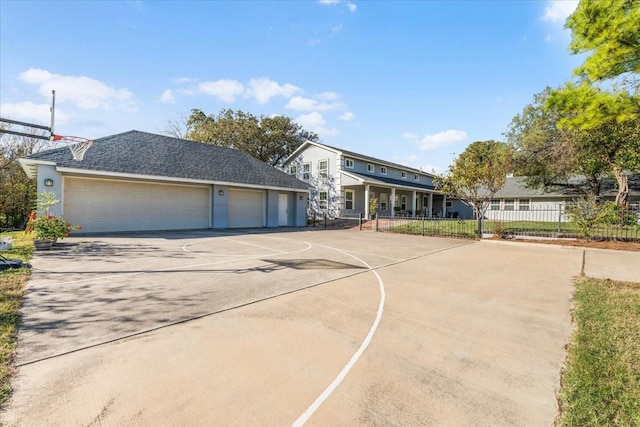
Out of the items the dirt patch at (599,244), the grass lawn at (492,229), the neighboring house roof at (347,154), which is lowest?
the dirt patch at (599,244)

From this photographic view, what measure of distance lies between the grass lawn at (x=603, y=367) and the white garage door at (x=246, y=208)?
61.0 feet

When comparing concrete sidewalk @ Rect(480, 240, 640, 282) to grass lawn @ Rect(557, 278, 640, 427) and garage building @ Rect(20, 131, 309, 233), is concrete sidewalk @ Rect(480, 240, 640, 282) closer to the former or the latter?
grass lawn @ Rect(557, 278, 640, 427)

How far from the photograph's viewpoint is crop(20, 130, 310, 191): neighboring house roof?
13.9m

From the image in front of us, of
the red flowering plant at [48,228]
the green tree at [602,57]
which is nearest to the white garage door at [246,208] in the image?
the red flowering plant at [48,228]

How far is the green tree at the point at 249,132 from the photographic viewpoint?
3325 centimetres

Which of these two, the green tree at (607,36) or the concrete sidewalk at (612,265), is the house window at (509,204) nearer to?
the concrete sidewalk at (612,265)

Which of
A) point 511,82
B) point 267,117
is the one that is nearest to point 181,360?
point 511,82

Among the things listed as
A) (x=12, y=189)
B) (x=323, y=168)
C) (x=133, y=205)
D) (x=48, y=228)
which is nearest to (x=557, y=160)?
(x=323, y=168)

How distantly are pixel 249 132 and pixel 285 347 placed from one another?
33177 mm

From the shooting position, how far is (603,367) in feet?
10.1

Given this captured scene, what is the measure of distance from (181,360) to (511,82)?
57.9 feet

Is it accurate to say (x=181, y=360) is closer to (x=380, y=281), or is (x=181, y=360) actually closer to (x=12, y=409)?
(x=12, y=409)

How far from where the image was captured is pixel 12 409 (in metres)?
2.38

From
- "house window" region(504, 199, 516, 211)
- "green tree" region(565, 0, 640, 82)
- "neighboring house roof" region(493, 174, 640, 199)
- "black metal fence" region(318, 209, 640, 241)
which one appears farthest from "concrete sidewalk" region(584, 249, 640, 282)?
"house window" region(504, 199, 516, 211)
